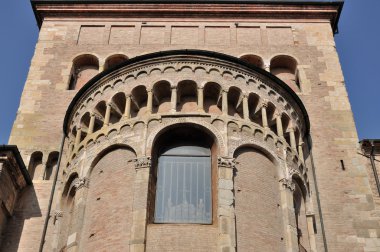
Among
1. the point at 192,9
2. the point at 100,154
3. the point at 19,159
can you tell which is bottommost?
the point at 100,154

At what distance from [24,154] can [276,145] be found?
32.5ft

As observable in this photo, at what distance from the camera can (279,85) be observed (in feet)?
65.2

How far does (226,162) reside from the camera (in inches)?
651

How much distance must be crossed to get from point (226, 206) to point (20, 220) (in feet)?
26.5

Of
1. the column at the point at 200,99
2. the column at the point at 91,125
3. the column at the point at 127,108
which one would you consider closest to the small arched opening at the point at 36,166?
the column at the point at 91,125

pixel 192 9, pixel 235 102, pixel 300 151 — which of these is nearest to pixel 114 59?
pixel 192 9

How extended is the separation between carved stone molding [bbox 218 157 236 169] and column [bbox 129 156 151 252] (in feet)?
7.11

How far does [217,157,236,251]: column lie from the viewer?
14758mm

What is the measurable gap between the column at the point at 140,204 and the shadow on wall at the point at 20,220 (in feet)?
16.4

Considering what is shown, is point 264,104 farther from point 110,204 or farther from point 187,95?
point 110,204

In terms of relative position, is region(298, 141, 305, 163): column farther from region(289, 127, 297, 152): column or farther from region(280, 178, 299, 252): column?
region(280, 178, 299, 252): column

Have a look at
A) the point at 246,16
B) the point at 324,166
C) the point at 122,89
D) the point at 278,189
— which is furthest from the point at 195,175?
the point at 246,16

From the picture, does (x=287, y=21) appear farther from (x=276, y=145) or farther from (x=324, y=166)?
(x=276, y=145)

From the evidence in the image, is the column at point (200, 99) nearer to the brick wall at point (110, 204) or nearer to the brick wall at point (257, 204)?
the brick wall at point (257, 204)
